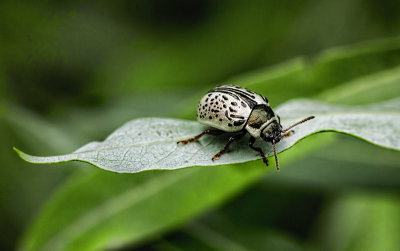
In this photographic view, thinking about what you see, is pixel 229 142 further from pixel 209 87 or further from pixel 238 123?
pixel 209 87

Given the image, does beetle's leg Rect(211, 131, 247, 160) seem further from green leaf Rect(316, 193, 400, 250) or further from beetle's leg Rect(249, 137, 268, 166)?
green leaf Rect(316, 193, 400, 250)

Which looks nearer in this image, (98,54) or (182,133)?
(182,133)

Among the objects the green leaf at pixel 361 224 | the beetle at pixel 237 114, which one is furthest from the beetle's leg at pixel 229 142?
the green leaf at pixel 361 224

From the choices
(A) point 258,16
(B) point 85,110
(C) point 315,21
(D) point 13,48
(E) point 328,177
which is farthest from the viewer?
(C) point 315,21

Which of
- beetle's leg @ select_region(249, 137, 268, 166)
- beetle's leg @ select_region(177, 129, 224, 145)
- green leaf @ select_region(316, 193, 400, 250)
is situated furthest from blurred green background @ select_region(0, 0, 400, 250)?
beetle's leg @ select_region(177, 129, 224, 145)

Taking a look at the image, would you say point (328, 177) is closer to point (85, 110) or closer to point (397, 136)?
point (397, 136)

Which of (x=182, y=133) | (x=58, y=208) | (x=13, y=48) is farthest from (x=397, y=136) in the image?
(x=13, y=48)

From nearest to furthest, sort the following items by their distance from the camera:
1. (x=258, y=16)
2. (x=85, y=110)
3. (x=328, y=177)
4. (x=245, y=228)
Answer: (x=245, y=228) < (x=328, y=177) < (x=85, y=110) < (x=258, y=16)

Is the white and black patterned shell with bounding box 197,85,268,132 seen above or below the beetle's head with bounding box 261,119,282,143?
above

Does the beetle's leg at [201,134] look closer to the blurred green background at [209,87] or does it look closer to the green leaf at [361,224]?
the blurred green background at [209,87]
